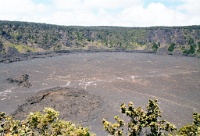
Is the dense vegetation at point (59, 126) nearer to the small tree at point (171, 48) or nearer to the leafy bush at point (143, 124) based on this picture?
the leafy bush at point (143, 124)

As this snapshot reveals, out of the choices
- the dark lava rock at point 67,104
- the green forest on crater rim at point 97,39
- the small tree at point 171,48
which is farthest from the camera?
the small tree at point 171,48

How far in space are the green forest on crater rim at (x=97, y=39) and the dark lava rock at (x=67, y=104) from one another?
70.3 m

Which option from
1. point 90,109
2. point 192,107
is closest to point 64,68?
point 90,109

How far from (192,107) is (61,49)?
104 m

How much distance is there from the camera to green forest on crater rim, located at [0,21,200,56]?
134000mm

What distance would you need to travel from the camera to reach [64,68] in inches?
3580

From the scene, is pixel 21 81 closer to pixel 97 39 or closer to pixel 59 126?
pixel 59 126

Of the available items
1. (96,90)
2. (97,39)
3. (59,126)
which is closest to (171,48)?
(97,39)

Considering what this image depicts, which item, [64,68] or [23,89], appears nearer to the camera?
[23,89]

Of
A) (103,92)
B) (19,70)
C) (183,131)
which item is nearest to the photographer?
(183,131)

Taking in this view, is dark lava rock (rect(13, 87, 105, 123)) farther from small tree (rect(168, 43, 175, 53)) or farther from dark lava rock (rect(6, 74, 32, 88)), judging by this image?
small tree (rect(168, 43, 175, 53))

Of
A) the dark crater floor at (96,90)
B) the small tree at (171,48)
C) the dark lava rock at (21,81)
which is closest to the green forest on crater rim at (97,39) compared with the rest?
the small tree at (171,48)

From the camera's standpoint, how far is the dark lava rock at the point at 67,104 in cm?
4578

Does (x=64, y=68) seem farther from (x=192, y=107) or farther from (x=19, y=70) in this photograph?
(x=192, y=107)
